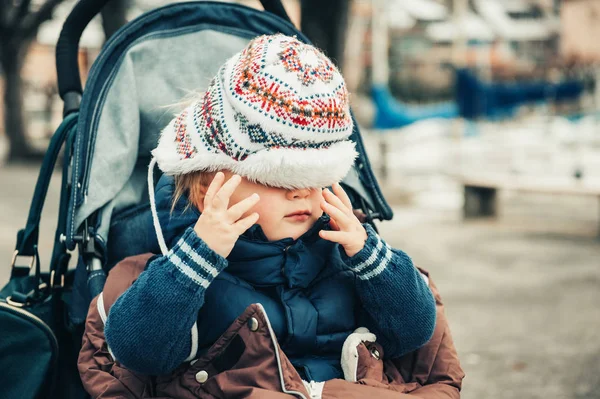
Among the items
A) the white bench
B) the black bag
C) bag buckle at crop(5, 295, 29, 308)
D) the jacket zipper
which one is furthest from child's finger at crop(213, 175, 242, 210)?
the white bench

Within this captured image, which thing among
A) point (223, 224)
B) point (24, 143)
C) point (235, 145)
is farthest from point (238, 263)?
point (24, 143)

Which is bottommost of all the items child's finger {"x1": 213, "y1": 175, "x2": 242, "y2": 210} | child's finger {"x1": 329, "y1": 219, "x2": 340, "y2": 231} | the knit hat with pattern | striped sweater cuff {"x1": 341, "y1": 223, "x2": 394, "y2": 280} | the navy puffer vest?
the navy puffer vest

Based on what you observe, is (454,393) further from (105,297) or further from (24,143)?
(24,143)

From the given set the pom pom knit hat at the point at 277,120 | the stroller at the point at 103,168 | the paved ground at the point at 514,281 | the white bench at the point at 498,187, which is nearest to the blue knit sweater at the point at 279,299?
the pom pom knit hat at the point at 277,120

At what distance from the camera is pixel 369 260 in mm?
1667

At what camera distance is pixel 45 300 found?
2.12 meters

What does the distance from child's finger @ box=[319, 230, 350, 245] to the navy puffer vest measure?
0.33 ft

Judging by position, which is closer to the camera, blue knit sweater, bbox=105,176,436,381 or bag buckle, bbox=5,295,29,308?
blue knit sweater, bbox=105,176,436,381

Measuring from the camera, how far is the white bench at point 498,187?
5.85 metres

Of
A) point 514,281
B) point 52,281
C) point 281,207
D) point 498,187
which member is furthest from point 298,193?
→ point 498,187

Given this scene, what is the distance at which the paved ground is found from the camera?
342cm

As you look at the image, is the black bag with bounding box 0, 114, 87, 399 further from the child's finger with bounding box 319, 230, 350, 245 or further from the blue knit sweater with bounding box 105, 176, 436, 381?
the child's finger with bounding box 319, 230, 350, 245

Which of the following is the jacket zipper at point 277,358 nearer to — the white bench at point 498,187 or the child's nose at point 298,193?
the child's nose at point 298,193

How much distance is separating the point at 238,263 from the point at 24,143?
1305 centimetres
